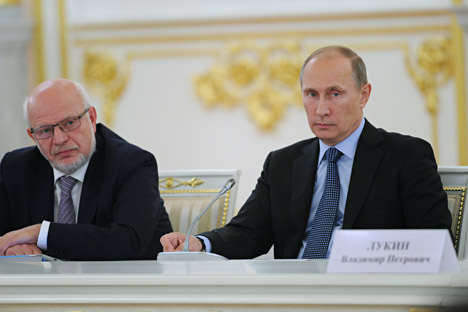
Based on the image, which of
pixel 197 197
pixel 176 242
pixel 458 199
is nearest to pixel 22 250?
pixel 176 242

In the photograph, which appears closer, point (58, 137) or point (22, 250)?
point (22, 250)

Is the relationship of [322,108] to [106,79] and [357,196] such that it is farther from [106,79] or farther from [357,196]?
[106,79]

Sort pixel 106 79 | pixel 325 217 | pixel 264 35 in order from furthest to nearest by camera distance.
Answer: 1. pixel 106 79
2. pixel 264 35
3. pixel 325 217

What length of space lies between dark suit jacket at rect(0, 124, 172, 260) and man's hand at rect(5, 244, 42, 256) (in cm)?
5

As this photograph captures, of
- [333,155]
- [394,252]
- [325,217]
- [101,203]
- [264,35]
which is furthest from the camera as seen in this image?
[264,35]

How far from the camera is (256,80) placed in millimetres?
5691

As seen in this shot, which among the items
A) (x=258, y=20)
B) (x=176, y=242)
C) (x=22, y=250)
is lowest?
(x=22, y=250)

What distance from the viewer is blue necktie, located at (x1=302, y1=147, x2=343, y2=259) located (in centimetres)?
267

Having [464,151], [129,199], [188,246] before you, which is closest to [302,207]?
[188,246]

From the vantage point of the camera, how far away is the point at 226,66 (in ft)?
18.7

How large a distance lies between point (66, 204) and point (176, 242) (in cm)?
74

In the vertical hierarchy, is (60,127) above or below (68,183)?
Result: above

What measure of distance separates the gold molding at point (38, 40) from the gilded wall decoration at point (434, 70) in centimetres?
266

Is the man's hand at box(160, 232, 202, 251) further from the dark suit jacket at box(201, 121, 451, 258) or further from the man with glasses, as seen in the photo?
the man with glasses
